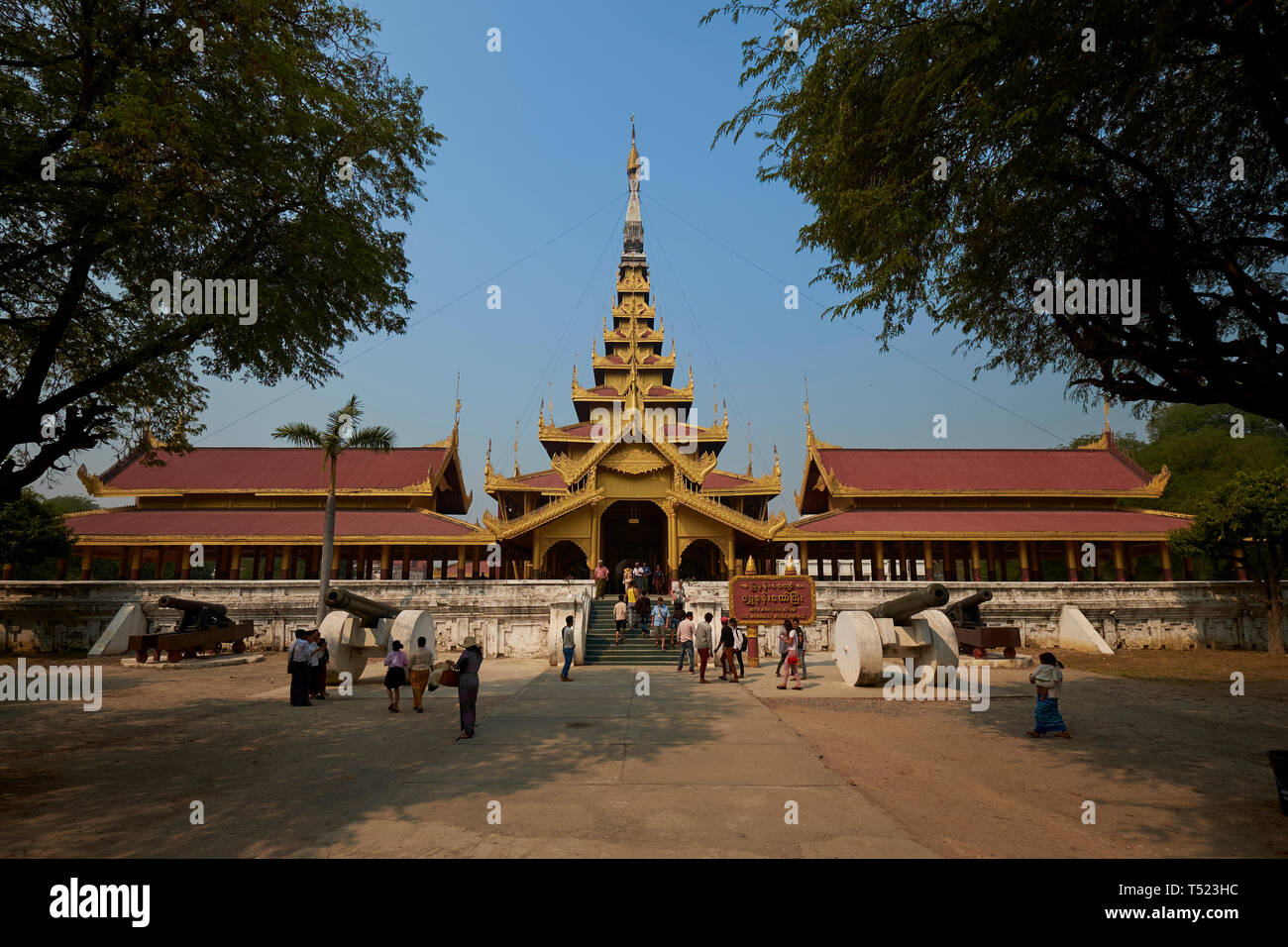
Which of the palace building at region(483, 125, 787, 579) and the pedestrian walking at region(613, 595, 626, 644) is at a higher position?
the palace building at region(483, 125, 787, 579)

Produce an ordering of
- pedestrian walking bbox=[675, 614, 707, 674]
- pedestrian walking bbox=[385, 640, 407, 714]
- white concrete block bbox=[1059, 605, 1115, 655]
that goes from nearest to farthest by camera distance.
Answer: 1. pedestrian walking bbox=[385, 640, 407, 714]
2. pedestrian walking bbox=[675, 614, 707, 674]
3. white concrete block bbox=[1059, 605, 1115, 655]

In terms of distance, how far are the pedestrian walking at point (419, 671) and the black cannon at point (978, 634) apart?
43.5 feet

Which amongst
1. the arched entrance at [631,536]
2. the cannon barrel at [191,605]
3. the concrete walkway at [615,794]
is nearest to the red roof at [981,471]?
the arched entrance at [631,536]

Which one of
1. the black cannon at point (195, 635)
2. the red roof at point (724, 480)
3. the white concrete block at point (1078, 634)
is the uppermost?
the red roof at point (724, 480)

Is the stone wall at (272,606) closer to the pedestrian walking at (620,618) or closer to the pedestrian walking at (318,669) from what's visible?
the pedestrian walking at (620,618)

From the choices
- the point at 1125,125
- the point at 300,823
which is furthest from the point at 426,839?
the point at 1125,125

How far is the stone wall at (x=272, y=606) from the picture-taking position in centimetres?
1881

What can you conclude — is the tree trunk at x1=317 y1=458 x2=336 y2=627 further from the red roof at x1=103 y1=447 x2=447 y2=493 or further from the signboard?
the signboard

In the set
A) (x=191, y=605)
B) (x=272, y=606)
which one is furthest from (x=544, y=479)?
(x=191, y=605)

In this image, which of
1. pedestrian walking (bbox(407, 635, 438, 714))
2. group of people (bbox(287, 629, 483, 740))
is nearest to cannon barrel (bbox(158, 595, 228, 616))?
group of people (bbox(287, 629, 483, 740))

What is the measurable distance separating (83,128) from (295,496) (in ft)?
74.5

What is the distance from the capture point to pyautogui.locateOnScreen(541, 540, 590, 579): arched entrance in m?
29.3

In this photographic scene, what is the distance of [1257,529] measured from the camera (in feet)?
61.2

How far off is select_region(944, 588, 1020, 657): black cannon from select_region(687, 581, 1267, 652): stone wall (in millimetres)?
2758
